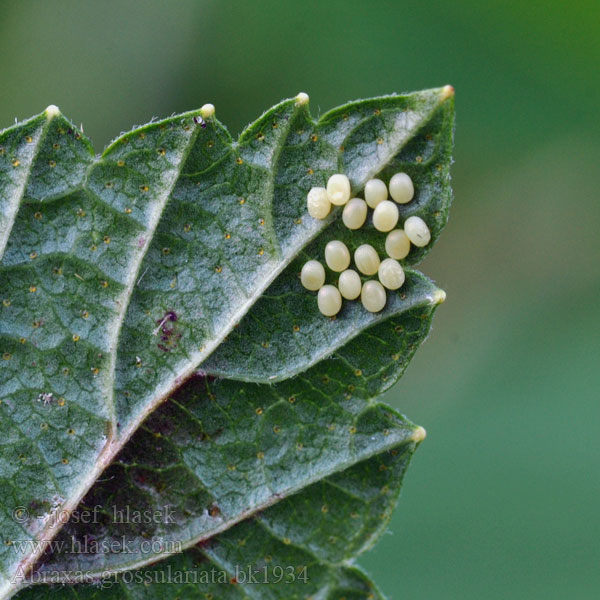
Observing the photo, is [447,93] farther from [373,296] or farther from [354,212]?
[373,296]

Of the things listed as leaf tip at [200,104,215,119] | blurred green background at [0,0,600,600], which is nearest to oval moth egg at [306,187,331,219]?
leaf tip at [200,104,215,119]

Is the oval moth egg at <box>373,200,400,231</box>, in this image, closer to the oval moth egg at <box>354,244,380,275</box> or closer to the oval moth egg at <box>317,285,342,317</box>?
the oval moth egg at <box>354,244,380,275</box>

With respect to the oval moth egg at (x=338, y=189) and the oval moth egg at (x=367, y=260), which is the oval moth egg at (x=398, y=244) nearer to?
the oval moth egg at (x=367, y=260)

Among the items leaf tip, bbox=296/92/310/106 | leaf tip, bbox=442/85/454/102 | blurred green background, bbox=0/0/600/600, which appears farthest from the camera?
blurred green background, bbox=0/0/600/600

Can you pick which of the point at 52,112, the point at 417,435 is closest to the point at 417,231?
the point at 417,435

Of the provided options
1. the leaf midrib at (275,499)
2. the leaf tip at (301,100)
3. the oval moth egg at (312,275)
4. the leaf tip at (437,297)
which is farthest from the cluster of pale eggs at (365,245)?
the leaf midrib at (275,499)

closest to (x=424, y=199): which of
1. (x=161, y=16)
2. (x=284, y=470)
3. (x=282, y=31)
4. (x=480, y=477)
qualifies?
(x=284, y=470)
